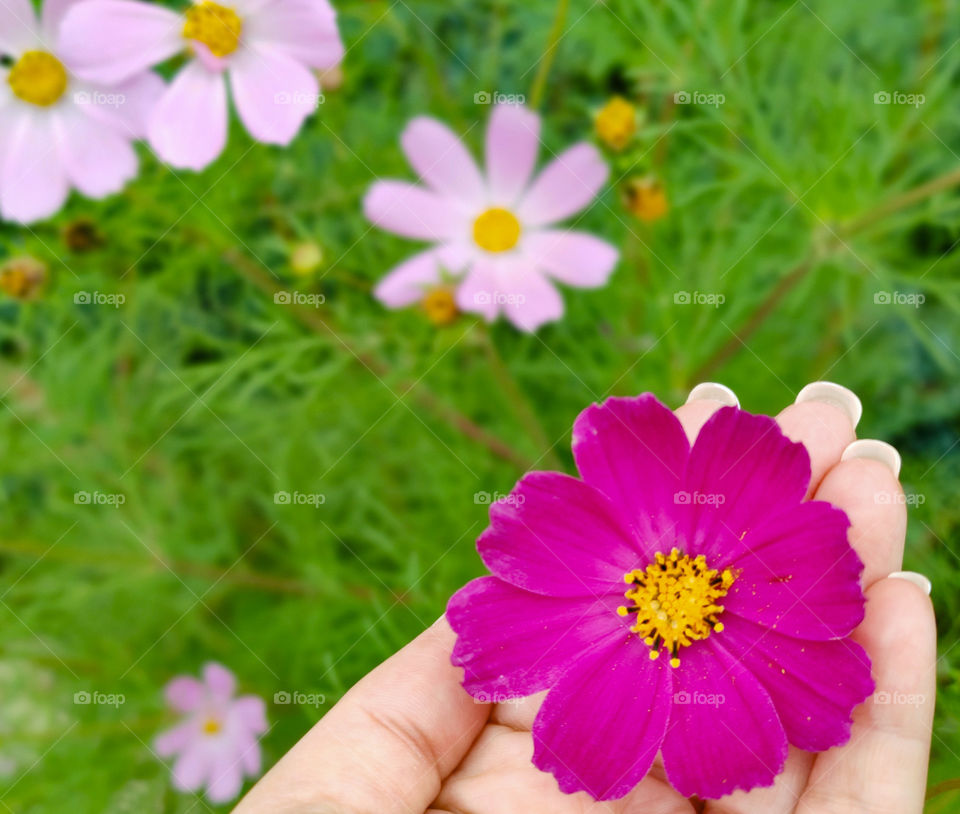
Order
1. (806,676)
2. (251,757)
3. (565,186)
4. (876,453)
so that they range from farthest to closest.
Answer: (251,757)
(565,186)
(876,453)
(806,676)

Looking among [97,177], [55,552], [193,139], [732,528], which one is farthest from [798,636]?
[55,552]

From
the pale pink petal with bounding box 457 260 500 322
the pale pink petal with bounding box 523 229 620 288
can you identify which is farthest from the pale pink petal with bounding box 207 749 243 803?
the pale pink petal with bounding box 523 229 620 288

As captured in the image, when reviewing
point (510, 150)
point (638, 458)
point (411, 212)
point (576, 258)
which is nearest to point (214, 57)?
point (411, 212)

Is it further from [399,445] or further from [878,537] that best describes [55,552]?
[878,537]

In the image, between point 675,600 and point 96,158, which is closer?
point 675,600

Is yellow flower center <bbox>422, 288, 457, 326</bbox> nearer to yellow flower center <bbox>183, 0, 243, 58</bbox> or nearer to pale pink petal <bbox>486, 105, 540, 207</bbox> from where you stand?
pale pink petal <bbox>486, 105, 540, 207</bbox>

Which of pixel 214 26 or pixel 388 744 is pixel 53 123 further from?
pixel 388 744

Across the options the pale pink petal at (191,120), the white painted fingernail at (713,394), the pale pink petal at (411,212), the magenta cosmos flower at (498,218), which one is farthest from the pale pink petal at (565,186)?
the pale pink petal at (191,120)
